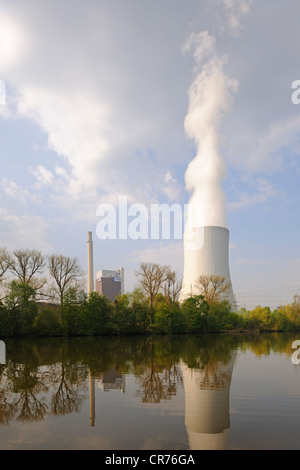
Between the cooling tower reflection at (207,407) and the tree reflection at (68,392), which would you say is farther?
the tree reflection at (68,392)

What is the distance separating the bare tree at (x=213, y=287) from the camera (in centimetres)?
3885

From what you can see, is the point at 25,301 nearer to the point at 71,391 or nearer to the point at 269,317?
the point at 71,391

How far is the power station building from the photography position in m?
120

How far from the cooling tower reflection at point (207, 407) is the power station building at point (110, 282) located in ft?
361

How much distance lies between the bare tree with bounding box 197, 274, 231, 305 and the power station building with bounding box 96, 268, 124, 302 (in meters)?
77.6

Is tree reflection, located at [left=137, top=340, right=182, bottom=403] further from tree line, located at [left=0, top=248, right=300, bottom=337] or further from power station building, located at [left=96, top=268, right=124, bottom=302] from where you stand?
power station building, located at [left=96, top=268, right=124, bottom=302]

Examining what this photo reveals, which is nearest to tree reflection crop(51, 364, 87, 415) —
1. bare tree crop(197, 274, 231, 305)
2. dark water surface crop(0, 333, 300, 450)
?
dark water surface crop(0, 333, 300, 450)

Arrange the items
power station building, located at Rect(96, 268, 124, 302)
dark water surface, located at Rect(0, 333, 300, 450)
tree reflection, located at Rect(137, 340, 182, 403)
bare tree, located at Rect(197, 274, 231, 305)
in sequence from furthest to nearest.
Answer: power station building, located at Rect(96, 268, 124, 302)
bare tree, located at Rect(197, 274, 231, 305)
tree reflection, located at Rect(137, 340, 182, 403)
dark water surface, located at Rect(0, 333, 300, 450)

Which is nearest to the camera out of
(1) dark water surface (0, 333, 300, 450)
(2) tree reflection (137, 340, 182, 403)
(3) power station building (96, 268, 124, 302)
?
(1) dark water surface (0, 333, 300, 450)

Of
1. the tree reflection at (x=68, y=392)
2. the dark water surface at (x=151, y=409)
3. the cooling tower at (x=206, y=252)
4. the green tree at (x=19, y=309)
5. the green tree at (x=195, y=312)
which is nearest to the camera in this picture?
the dark water surface at (x=151, y=409)

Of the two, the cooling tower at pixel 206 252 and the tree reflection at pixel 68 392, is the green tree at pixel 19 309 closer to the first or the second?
the cooling tower at pixel 206 252

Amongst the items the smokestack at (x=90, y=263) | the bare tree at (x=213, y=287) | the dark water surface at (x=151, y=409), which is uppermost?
the smokestack at (x=90, y=263)

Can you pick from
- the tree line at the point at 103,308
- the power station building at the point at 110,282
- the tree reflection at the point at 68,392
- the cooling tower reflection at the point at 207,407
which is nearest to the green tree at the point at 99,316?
the tree line at the point at 103,308

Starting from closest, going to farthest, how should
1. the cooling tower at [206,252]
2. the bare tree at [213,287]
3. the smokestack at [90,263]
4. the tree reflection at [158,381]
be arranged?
the tree reflection at [158,381], the cooling tower at [206,252], the bare tree at [213,287], the smokestack at [90,263]
